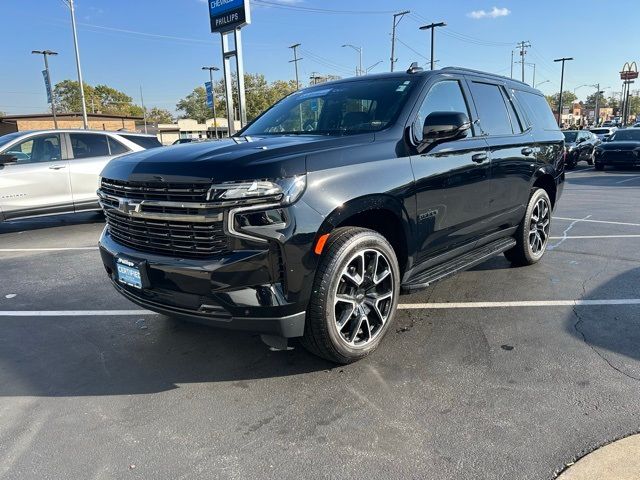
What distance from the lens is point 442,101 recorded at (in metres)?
4.23

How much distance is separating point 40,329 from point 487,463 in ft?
12.0

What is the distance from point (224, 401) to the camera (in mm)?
3076

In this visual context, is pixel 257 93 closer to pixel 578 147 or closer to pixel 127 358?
pixel 578 147

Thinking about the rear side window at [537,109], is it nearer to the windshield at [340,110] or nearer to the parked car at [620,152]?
the windshield at [340,110]

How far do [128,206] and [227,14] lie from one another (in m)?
16.1

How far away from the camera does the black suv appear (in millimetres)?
2885

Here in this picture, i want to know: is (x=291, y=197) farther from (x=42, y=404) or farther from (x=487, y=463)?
(x=42, y=404)

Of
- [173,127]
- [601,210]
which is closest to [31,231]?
[601,210]

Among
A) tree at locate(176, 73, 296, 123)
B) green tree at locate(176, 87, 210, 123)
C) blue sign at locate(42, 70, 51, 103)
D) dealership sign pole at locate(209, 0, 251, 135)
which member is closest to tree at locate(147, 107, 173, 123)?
green tree at locate(176, 87, 210, 123)

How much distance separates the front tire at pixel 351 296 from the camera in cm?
312

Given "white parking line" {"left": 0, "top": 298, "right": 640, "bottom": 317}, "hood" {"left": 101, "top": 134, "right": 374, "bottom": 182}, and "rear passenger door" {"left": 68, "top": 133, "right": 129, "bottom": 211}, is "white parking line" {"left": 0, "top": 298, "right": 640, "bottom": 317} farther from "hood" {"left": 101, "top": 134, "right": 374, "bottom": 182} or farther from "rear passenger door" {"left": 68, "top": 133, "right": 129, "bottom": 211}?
"rear passenger door" {"left": 68, "top": 133, "right": 129, "bottom": 211}

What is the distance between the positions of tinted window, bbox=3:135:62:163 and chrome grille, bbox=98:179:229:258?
20.0 ft

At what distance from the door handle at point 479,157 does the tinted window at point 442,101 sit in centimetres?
19

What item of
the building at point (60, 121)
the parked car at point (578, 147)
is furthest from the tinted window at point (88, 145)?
the building at point (60, 121)
